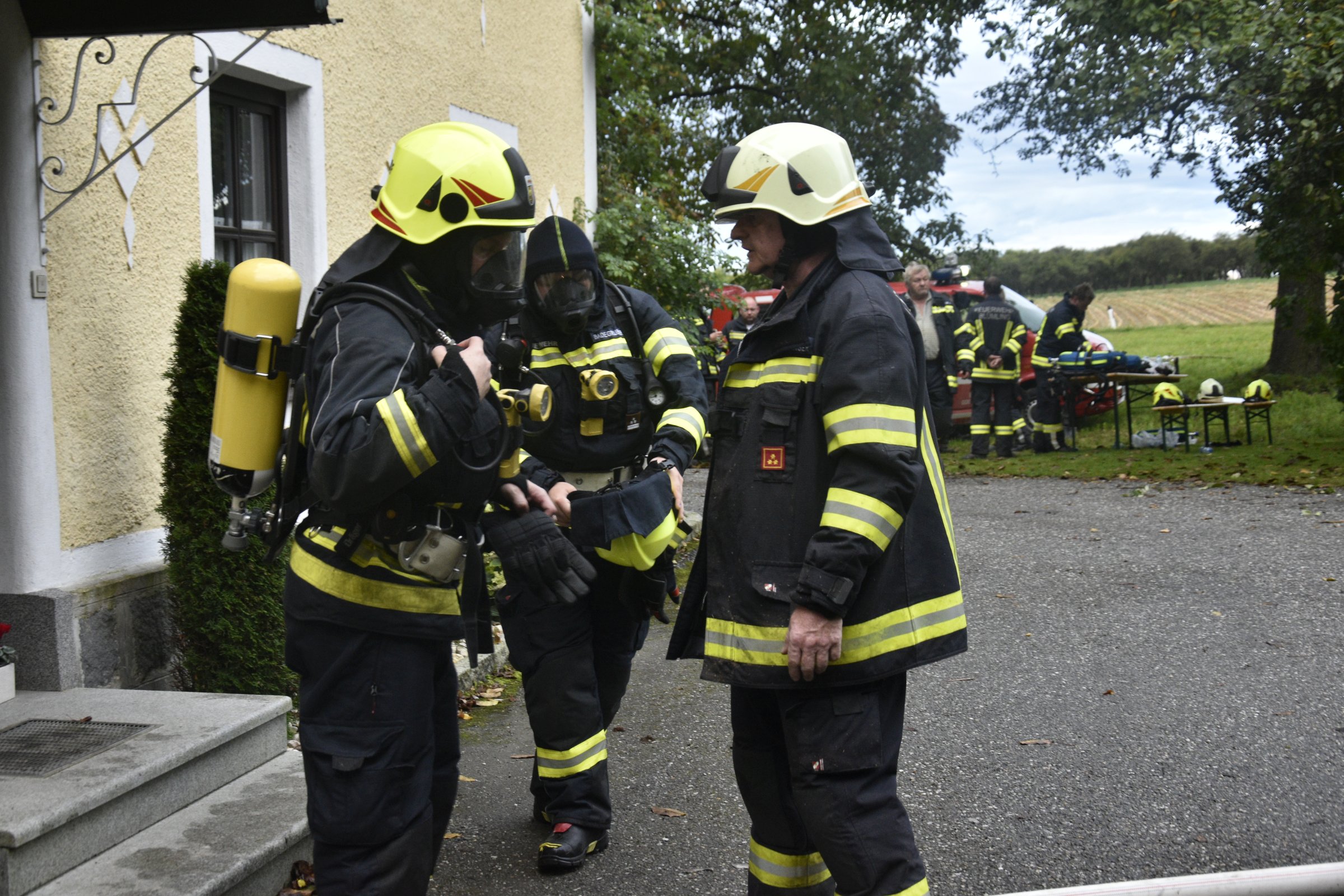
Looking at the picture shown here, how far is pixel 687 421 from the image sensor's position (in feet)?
13.8

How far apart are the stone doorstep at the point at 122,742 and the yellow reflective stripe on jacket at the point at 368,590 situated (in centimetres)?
109

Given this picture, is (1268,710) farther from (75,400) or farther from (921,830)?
(75,400)

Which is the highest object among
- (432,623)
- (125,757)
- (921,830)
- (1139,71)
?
(1139,71)

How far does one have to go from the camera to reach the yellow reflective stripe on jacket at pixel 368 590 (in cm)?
276

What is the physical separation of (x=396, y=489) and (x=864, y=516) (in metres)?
1.01

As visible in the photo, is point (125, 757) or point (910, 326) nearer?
point (910, 326)

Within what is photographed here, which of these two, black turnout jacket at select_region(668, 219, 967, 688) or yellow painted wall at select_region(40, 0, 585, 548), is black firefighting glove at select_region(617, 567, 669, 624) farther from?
yellow painted wall at select_region(40, 0, 585, 548)

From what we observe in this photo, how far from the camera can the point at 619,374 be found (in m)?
4.18

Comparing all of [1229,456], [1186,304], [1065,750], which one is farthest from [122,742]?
[1186,304]

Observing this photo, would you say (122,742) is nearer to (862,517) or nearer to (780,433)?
(780,433)

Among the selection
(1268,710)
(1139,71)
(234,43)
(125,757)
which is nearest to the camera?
(125,757)

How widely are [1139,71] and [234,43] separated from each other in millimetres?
14224

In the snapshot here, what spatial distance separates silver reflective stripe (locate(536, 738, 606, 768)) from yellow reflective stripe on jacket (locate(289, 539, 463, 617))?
1.30m

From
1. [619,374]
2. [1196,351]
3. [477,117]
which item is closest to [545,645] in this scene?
[619,374]
